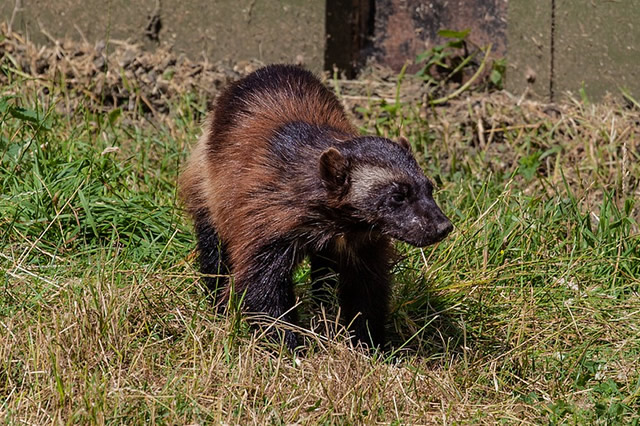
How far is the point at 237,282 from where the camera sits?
4.61 m

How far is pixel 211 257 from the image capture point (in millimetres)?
5113

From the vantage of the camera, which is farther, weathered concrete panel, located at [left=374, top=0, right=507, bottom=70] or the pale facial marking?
weathered concrete panel, located at [left=374, top=0, right=507, bottom=70]

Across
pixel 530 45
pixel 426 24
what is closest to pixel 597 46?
pixel 530 45

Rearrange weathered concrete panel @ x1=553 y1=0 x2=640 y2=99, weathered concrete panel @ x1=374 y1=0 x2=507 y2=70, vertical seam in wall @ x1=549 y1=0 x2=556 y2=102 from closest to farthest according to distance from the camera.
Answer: weathered concrete panel @ x1=553 y1=0 x2=640 y2=99, vertical seam in wall @ x1=549 y1=0 x2=556 y2=102, weathered concrete panel @ x1=374 y1=0 x2=507 y2=70

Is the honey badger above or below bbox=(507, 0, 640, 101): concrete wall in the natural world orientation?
below

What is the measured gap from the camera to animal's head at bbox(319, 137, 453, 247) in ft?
14.5

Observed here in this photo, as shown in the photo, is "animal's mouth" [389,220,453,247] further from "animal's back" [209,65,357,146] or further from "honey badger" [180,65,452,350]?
"animal's back" [209,65,357,146]

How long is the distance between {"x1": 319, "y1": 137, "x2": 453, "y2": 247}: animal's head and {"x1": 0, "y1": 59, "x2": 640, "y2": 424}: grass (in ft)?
1.88

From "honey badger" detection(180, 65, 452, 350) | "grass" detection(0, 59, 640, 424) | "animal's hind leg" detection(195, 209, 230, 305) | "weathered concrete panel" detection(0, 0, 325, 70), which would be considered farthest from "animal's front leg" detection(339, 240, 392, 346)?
"weathered concrete panel" detection(0, 0, 325, 70)

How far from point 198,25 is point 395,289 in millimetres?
3163

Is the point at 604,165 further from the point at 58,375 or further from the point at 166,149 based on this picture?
the point at 58,375

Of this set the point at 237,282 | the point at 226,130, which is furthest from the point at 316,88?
the point at 237,282

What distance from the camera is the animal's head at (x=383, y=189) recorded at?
4.41 m

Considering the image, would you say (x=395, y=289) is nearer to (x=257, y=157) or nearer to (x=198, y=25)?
(x=257, y=157)
